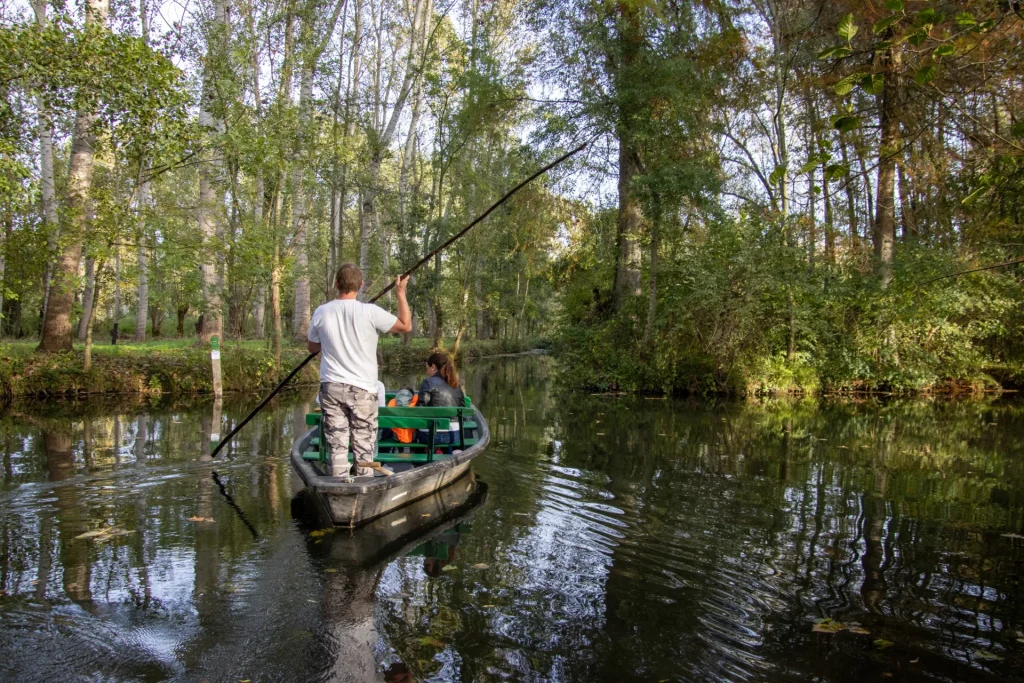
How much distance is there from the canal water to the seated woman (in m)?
0.66

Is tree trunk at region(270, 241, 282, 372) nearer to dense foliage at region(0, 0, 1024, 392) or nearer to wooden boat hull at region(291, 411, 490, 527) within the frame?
dense foliage at region(0, 0, 1024, 392)

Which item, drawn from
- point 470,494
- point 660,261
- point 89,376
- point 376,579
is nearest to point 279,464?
point 470,494

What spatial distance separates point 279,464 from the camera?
8969 mm

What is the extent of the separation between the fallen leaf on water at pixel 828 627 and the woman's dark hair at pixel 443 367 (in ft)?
16.4

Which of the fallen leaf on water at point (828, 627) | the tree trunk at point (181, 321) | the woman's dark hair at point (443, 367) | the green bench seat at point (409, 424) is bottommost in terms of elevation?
the fallen leaf on water at point (828, 627)

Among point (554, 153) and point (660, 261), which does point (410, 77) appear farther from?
point (660, 261)

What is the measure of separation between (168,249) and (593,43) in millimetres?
11837

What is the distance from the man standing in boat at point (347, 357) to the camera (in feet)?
19.3

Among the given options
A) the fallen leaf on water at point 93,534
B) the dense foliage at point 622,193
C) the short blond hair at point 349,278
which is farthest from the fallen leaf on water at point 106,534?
the dense foliage at point 622,193

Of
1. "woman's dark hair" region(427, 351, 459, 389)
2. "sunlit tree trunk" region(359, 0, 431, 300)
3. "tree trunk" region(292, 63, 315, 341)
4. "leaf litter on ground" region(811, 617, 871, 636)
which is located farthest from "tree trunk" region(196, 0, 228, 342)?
"leaf litter on ground" region(811, 617, 871, 636)

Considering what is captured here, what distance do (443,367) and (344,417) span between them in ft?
8.25

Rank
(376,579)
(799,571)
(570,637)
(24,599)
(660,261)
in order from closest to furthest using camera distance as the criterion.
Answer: (570,637), (24,599), (376,579), (799,571), (660,261)

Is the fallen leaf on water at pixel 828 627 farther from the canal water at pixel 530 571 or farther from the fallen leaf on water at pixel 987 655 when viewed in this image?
the fallen leaf on water at pixel 987 655

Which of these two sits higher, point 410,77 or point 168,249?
point 410,77
